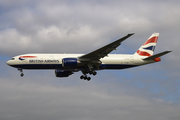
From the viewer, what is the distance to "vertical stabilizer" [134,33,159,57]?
159 feet

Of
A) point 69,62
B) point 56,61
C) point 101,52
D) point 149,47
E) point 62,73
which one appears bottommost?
point 62,73

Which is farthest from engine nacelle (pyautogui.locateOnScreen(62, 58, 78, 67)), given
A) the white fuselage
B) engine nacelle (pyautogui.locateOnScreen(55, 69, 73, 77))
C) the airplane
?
engine nacelle (pyautogui.locateOnScreen(55, 69, 73, 77))

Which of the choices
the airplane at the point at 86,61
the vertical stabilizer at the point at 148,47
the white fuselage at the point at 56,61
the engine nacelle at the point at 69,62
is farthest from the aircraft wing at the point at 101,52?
the vertical stabilizer at the point at 148,47

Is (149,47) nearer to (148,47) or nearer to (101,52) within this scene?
(148,47)

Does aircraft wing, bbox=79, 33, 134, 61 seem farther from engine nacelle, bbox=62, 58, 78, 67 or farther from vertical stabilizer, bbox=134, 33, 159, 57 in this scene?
vertical stabilizer, bbox=134, 33, 159, 57

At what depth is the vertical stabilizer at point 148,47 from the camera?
48.3m

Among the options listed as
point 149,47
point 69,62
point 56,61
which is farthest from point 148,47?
point 56,61

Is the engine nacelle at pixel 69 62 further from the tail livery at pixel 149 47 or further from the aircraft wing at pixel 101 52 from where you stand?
the tail livery at pixel 149 47

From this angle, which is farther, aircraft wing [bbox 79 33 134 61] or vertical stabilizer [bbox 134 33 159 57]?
vertical stabilizer [bbox 134 33 159 57]

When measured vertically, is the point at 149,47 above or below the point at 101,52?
above

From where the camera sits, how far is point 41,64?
140ft

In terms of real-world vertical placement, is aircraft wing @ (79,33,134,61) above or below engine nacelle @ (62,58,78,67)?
above

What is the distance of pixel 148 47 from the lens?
4934cm

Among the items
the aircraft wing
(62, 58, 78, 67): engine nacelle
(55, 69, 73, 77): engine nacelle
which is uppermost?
the aircraft wing
